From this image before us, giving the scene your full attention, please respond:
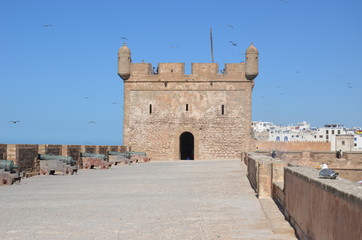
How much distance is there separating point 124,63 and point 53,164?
1304 centimetres

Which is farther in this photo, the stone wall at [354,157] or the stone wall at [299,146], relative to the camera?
the stone wall at [299,146]

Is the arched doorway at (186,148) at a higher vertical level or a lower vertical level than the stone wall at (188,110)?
lower

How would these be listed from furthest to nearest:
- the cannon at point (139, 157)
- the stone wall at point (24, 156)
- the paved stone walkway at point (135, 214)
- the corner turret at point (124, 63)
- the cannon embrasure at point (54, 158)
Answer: the corner turret at point (124, 63) → the cannon at point (139, 157) → the cannon embrasure at point (54, 158) → the stone wall at point (24, 156) → the paved stone walkway at point (135, 214)

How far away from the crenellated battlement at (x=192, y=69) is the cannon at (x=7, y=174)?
1630 cm

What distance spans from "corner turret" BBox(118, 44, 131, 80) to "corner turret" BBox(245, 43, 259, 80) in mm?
6294

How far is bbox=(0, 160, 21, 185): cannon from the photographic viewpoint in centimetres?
1181

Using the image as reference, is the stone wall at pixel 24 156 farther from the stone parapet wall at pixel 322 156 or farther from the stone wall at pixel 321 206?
the stone parapet wall at pixel 322 156

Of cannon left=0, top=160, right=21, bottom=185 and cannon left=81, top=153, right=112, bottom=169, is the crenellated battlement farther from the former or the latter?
cannon left=0, top=160, right=21, bottom=185

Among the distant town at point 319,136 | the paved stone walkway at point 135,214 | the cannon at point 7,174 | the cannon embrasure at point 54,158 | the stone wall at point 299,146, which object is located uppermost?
A: the distant town at point 319,136

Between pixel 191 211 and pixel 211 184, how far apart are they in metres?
4.11

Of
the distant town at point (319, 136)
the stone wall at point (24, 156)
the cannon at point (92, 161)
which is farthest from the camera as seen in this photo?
the distant town at point (319, 136)

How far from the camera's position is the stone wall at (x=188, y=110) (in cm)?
2791

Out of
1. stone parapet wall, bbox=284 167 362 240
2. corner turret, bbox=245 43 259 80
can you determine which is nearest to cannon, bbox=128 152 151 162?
corner turret, bbox=245 43 259 80

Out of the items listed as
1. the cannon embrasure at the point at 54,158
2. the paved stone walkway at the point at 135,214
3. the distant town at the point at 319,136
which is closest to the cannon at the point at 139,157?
the cannon embrasure at the point at 54,158
